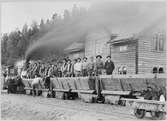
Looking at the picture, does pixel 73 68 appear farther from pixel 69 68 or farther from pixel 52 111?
pixel 52 111

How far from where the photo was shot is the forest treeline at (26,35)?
3.67 meters

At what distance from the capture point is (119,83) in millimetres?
4078

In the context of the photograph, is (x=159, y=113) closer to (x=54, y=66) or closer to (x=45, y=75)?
(x=54, y=66)

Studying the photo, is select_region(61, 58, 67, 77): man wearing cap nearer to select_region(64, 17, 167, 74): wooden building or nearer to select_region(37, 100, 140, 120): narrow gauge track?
select_region(64, 17, 167, 74): wooden building

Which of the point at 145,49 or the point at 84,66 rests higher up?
the point at 145,49

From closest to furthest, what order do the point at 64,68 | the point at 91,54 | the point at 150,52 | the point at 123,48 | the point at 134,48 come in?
the point at 150,52
the point at 134,48
the point at 123,48
the point at 91,54
the point at 64,68

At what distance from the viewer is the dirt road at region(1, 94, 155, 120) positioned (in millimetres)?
3348

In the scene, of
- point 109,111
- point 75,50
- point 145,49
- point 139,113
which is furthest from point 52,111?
point 145,49

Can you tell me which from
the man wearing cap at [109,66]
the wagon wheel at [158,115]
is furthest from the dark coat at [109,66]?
the wagon wheel at [158,115]

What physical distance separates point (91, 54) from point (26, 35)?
885 mm

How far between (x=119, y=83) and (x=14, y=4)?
67.3 inches

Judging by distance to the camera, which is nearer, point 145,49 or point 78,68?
point 145,49

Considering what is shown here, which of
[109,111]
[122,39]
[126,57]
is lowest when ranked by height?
[109,111]

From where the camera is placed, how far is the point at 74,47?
11.8ft
